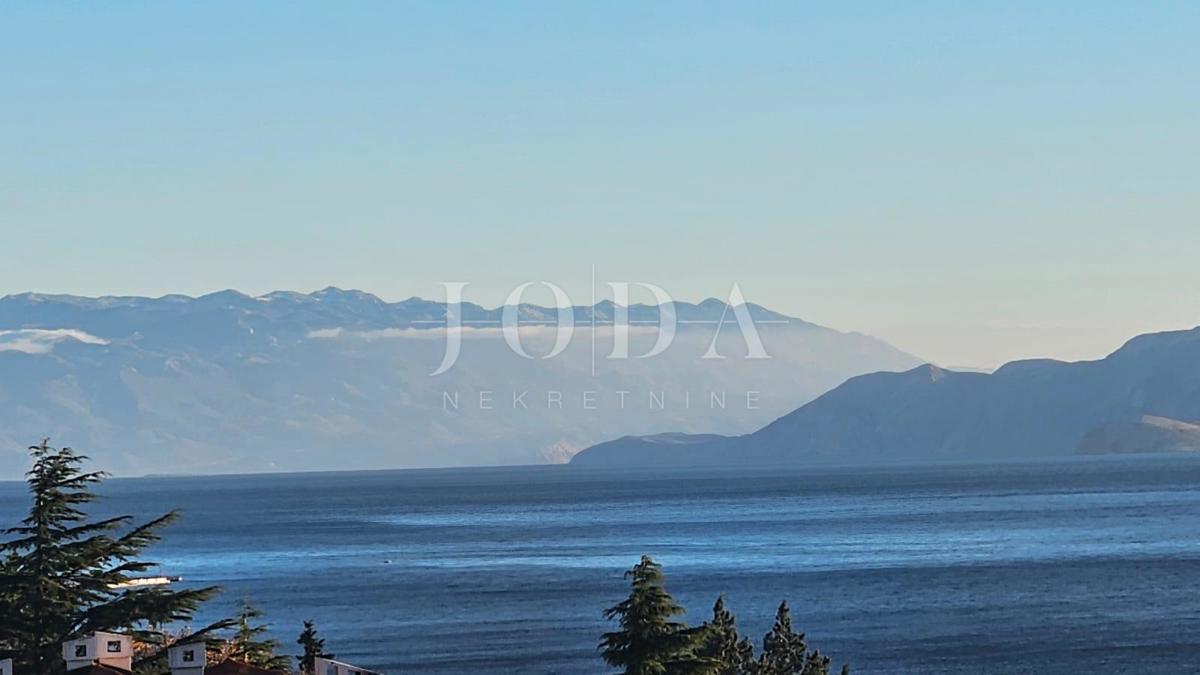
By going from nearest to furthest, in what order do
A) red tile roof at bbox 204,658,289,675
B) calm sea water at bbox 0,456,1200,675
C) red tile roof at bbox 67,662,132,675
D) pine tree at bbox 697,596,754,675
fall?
red tile roof at bbox 67,662,132,675 → red tile roof at bbox 204,658,289,675 → pine tree at bbox 697,596,754,675 → calm sea water at bbox 0,456,1200,675

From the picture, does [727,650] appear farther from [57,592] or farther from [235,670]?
[57,592]

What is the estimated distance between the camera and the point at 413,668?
249 ft

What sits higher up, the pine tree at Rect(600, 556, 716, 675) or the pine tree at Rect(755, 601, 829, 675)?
the pine tree at Rect(600, 556, 716, 675)

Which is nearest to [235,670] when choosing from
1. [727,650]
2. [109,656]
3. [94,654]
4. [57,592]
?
[109,656]

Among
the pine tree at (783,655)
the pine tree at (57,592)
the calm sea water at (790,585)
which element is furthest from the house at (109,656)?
the calm sea water at (790,585)

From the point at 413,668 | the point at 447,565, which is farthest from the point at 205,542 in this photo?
the point at 413,668

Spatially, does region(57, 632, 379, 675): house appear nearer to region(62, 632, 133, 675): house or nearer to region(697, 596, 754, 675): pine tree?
region(62, 632, 133, 675): house

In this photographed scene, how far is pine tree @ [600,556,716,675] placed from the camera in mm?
32656

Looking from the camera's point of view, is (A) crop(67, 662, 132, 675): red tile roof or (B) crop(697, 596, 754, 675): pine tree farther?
(B) crop(697, 596, 754, 675): pine tree

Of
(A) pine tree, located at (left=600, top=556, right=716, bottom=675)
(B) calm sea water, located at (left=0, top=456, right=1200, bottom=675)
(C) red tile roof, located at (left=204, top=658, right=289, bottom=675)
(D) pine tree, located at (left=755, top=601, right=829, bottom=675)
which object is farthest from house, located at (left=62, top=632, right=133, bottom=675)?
(B) calm sea water, located at (left=0, top=456, right=1200, bottom=675)

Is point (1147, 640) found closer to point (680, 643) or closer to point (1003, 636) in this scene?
point (1003, 636)

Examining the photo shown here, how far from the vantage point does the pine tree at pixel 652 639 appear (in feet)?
107

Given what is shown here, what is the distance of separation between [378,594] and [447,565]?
2349 cm

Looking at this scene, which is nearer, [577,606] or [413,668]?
[413,668]
